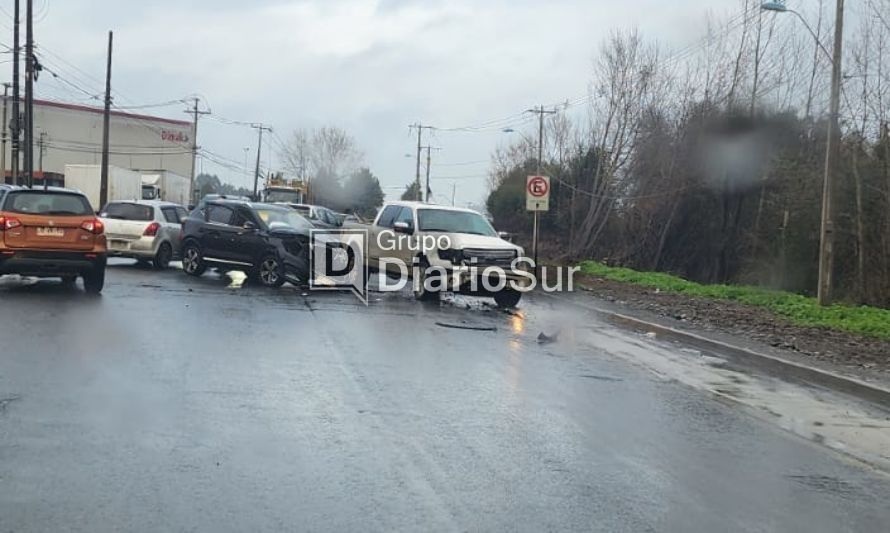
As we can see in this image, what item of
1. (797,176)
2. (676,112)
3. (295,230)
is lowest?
(295,230)

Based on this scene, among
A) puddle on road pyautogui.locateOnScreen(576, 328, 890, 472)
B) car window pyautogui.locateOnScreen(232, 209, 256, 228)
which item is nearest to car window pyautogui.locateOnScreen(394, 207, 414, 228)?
car window pyautogui.locateOnScreen(232, 209, 256, 228)

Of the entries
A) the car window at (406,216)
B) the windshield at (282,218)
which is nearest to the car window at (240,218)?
the windshield at (282,218)

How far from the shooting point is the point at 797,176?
30656mm

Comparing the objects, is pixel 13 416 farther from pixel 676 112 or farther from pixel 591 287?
pixel 676 112

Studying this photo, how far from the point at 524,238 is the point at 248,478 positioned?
46.0 metres

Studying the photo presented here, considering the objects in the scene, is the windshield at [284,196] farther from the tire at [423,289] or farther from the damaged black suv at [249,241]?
the tire at [423,289]

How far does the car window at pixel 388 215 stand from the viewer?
1964 cm

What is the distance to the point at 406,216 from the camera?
62.2 ft

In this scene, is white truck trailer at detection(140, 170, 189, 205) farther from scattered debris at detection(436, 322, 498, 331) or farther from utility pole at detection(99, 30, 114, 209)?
scattered debris at detection(436, 322, 498, 331)

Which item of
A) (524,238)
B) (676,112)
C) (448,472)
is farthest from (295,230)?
(524,238)

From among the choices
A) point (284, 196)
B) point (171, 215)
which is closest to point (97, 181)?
point (284, 196)

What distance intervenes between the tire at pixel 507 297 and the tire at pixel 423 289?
4.11 feet

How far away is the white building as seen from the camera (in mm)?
87062

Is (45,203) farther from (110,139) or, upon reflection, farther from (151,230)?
(110,139)
